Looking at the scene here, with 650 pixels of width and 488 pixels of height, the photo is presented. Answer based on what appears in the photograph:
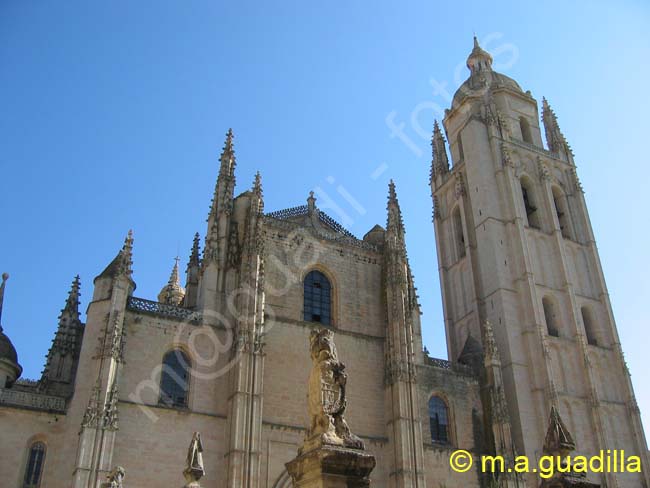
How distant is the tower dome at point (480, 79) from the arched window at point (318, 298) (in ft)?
52.4

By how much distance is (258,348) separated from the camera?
1997 cm

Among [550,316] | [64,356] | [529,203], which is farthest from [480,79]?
[64,356]

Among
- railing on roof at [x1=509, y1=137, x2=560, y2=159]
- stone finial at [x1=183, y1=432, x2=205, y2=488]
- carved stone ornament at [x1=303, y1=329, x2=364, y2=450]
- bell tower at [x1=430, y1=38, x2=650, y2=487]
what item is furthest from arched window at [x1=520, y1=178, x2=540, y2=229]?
carved stone ornament at [x1=303, y1=329, x2=364, y2=450]

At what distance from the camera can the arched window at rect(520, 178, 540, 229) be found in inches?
1244

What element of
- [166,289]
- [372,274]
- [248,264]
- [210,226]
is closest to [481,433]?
[372,274]

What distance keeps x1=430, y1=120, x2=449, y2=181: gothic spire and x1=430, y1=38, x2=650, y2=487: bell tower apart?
2.8 inches

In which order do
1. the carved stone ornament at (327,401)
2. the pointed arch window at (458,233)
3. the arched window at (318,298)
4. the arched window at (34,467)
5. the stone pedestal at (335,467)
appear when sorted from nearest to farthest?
1. the stone pedestal at (335,467)
2. the carved stone ornament at (327,401)
3. the arched window at (34,467)
4. the arched window at (318,298)
5. the pointed arch window at (458,233)

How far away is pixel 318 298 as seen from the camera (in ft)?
78.0

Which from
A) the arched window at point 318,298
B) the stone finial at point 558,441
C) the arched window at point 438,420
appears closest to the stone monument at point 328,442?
the stone finial at point 558,441

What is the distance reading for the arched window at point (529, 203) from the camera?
31609 mm

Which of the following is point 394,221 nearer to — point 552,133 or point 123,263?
point 123,263

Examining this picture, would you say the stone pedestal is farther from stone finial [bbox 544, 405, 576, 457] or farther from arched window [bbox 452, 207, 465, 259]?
arched window [bbox 452, 207, 465, 259]

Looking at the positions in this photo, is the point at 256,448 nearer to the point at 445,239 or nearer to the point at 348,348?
the point at 348,348

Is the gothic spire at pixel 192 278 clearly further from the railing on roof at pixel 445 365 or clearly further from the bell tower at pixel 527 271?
the bell tower at pixel 527 271
